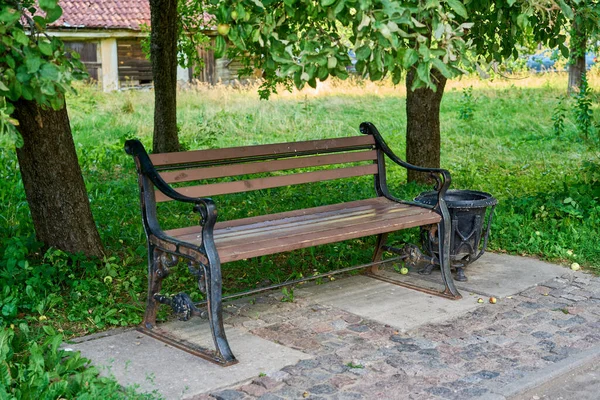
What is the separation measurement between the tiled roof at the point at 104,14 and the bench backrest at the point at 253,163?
1906 centimetres

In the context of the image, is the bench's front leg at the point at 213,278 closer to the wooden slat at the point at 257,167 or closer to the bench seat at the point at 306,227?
the bench seat at the point at 306,227

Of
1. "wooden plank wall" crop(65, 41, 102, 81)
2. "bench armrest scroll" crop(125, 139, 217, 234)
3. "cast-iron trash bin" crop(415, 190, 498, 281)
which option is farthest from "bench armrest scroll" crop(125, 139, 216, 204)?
"wooden plank wall" crop(65, 41, 102, 81)

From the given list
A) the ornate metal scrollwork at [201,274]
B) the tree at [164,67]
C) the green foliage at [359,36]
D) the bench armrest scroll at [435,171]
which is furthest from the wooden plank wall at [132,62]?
the green foliage at [359,36]

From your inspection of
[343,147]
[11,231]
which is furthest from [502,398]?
[11,231]

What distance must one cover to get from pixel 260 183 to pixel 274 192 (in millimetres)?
3762

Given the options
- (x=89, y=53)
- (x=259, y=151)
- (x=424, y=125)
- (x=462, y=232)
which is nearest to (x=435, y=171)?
(x=462, y=232)

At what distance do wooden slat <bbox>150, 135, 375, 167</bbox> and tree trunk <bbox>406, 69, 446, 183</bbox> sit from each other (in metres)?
2.78

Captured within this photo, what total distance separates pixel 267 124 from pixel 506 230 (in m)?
8.64

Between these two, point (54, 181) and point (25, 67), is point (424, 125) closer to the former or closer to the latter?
point (54, 181)

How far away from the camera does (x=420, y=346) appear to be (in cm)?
453

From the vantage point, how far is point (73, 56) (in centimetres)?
387

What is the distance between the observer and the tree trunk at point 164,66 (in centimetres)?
1036

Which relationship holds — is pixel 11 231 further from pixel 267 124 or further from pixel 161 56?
pixel 267 124

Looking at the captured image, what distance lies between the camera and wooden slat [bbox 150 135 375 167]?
4770 mm
